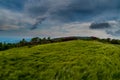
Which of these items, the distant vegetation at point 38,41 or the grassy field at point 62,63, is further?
the distant vegetation at point 38,41

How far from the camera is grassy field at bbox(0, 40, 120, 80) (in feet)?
60.8

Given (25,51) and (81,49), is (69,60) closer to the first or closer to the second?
(81,49)

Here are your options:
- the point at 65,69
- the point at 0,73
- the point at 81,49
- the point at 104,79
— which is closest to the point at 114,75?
the point at 104,79

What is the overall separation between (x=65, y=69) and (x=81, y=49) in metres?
4.75

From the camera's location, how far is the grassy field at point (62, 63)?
60.8ft

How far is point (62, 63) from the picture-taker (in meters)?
19.8

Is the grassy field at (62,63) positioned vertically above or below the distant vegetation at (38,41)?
below

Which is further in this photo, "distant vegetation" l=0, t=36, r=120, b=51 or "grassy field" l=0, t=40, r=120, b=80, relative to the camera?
"distant vegetation" l=0, t=36, r=120, b=51

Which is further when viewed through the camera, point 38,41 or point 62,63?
point 38,41

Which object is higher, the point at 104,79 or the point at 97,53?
the point at 97,53

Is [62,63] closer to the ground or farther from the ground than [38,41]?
closer to the ground

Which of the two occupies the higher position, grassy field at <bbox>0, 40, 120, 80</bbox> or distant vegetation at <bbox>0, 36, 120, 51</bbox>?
distant vegetation at <bbox>0, 36, 120, 51</bbox>

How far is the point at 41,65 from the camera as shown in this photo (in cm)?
1980

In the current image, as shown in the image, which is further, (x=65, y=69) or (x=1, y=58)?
(x=1, y=58)
